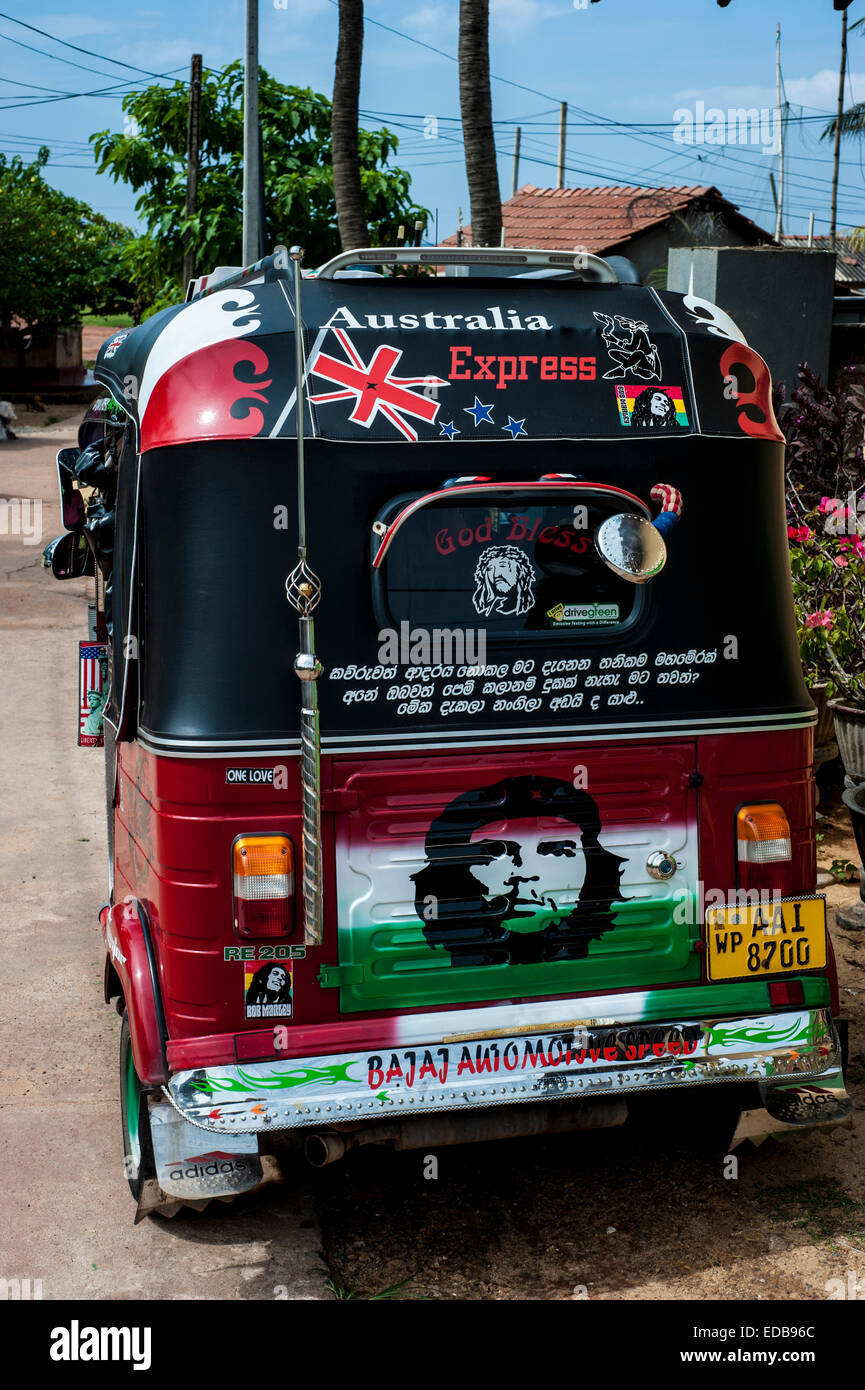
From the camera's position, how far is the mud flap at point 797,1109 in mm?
3975

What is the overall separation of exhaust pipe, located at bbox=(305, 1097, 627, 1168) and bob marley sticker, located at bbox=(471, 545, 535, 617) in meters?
1.43

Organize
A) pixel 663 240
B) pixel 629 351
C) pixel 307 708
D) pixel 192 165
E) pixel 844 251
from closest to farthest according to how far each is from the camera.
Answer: pixel 307 708, pixel 629 351, pixel 192 165, pixel 663 240, pixel 844 251

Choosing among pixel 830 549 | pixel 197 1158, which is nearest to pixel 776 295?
pixel 830 549

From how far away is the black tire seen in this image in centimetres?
396

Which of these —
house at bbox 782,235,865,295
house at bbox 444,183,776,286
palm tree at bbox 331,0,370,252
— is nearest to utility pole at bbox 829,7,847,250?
house at bbox 782,235,865,295

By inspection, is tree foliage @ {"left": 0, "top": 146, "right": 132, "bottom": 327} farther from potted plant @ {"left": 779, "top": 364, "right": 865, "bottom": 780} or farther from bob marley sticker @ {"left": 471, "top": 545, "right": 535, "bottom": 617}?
bob marley sticker @ {"left": 471, "top": 545, "right": 535, "bottom": 617}

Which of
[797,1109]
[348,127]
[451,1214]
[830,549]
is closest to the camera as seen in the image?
[797,1109]

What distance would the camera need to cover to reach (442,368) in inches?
147

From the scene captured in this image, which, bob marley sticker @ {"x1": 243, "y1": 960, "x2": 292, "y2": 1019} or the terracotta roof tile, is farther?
the terracotta roof tile

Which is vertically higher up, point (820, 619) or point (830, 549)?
point (830, 549)

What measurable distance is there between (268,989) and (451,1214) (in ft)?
3.75

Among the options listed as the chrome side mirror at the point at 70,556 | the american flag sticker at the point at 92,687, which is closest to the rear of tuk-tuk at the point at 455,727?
the chrome side mirror at the point at 70,556

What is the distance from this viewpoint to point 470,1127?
148 inches

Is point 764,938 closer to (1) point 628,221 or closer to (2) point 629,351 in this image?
(2) point 629,351
